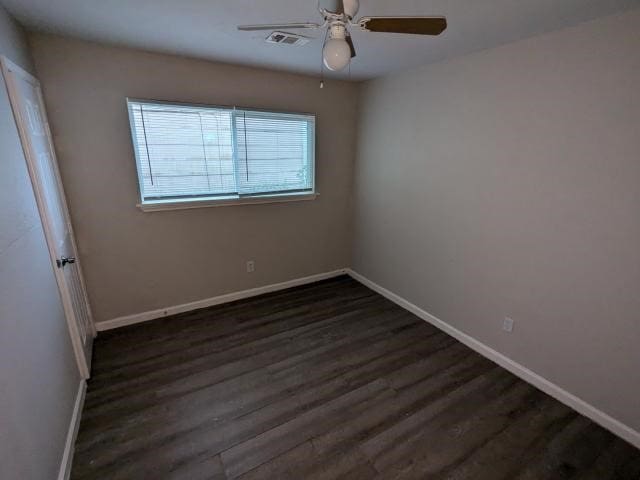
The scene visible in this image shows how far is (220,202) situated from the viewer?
286 centimetres

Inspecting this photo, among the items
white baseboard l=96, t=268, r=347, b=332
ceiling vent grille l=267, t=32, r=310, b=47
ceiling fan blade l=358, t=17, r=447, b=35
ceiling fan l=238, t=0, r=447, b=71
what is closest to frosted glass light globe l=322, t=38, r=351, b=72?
ceiling fan l=238, t=0, r=447, b=71

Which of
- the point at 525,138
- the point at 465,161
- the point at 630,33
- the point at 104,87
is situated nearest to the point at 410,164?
the point at 465,161

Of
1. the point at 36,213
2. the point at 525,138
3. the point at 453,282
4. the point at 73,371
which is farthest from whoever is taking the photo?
the point at 453,282

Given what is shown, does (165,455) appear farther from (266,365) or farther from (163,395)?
(266,365)

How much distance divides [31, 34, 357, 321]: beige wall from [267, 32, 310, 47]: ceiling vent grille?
2.74ft

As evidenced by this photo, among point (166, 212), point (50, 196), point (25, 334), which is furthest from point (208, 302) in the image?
point (25, 334)

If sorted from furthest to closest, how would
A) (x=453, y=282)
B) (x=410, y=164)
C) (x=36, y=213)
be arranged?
(x=410, y=164), (x=453, y=282), (x=36, y=213)

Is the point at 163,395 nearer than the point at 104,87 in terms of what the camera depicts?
Yes

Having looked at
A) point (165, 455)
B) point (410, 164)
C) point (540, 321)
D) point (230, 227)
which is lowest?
point (165, 455)

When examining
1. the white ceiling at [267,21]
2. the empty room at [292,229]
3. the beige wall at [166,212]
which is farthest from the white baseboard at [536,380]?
the white ceiling at [267,21]

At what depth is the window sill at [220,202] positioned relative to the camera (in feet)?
8.46

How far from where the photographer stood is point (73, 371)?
1822 millimetres

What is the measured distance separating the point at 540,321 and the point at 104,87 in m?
3.60

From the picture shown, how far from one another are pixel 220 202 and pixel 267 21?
1592 millimetres
